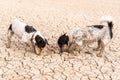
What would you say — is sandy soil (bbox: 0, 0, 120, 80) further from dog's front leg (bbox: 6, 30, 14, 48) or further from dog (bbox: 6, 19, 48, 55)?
dog (bbox: 6, 19, 48, 55)

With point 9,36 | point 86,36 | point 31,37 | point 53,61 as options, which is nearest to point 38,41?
point 31,37

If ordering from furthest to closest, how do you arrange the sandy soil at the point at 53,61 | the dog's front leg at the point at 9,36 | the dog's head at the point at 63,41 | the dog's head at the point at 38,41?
the dog's front leg at the point at 9,36 < the dog's head at the point at 63,41 < the dog's head at the point at 38,41 < the sandy soil at the point at 53,61

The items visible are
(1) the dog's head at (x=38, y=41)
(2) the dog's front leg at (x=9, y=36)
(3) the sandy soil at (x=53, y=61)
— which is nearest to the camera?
(3) the sandy soil at (x=53, y=61)

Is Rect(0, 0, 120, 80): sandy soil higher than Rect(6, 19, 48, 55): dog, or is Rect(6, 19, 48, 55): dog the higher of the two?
Rect(6, 19, 48, 55): dog

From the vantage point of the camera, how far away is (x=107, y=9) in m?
11.1

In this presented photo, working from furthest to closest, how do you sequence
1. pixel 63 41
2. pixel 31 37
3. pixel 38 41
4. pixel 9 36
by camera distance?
pixel 9 36 < pixel 63 41 < pixel 31 37 < pixel 38 41

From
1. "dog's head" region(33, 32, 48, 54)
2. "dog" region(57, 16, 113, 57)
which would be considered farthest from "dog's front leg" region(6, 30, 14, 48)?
"dog" region(57, 16, 113, 57)

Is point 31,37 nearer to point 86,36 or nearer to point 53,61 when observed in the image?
point 53,61

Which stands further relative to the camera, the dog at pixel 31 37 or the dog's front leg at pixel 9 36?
the dog's front leg at pixel 9 36

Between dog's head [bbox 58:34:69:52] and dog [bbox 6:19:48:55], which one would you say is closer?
dog [bbox 6:19:48:55]

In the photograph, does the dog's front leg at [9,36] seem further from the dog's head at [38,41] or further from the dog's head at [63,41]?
the dog's head at [63,41]

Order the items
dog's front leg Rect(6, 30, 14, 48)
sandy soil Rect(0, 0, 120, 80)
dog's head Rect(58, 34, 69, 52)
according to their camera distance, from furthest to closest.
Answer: dog's front leg Rect(6, 30, 14, 48), dog's head Rect(58, 34, 69, 52), sandy soil Rect(0, 0, 120, 80)

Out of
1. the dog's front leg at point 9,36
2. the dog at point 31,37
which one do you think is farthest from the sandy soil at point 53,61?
the dog at point 31,37

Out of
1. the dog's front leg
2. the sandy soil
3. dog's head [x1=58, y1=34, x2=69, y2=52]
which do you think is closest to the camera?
the sandy soil
